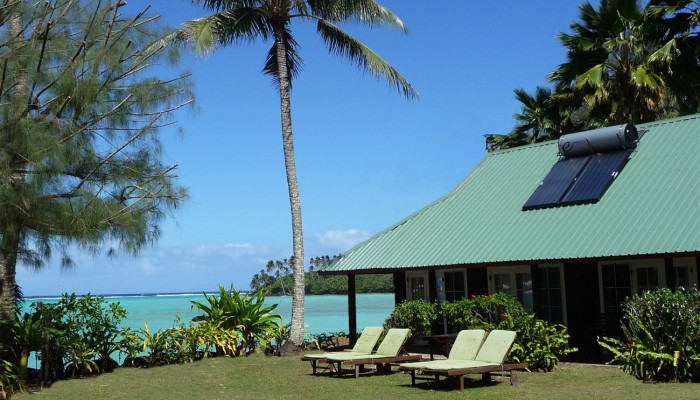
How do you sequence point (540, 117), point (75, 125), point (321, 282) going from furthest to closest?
point (321, 282) < point (540, 117) < point (75, 125)

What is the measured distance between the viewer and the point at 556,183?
20750 mm

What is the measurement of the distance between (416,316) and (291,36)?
33.8 feet

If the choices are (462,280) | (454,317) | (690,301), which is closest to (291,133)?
(462,280)

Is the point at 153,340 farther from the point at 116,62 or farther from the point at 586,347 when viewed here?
the point at 586,347

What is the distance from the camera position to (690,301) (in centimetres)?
1412

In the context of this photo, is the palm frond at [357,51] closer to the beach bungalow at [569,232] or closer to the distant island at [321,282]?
the beach bungalow at [569,232]

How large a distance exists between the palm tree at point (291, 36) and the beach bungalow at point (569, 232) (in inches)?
104

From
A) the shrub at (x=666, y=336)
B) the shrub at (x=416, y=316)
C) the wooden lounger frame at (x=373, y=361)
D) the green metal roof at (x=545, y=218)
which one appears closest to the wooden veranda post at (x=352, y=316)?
the green metal roof at (x=545, y=218)

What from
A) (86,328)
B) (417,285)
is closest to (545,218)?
(417,285)

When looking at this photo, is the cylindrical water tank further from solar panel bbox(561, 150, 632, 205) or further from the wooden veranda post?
the wooden veranda post

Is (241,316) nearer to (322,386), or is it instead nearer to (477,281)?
(477,281)

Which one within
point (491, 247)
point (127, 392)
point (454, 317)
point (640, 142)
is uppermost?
point (640, 142)


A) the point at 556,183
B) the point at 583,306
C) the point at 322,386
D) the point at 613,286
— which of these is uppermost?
the point at 556,183

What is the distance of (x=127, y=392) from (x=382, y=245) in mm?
8892
